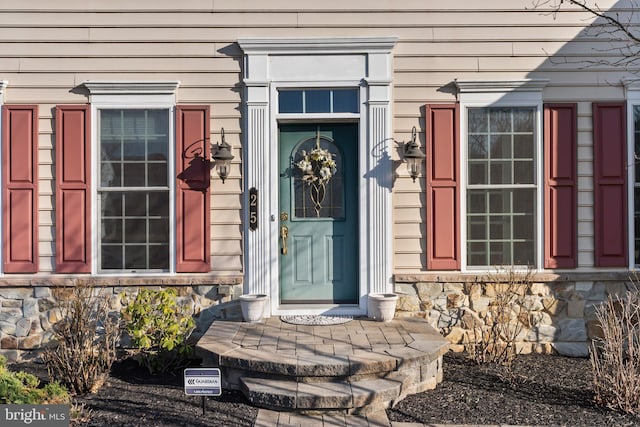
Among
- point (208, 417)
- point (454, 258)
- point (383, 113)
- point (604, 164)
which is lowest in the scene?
point (208, 417)

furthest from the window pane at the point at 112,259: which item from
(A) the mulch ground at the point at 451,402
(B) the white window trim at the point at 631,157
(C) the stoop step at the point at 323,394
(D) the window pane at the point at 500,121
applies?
(B) the white window trim at the point at 631,157

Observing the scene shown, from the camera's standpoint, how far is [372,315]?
540 centimetres

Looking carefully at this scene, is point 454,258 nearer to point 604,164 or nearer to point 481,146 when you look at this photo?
point 481,146

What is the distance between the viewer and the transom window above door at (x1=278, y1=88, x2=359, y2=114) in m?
5.60

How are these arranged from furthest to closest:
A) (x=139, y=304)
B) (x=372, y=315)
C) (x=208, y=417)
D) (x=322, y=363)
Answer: (x=372, y=315) → (x=139, y=304) → (x=322, y=363) → (x=208, y=417)

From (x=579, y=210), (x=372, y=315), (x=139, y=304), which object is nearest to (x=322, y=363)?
(x=372, y=315)

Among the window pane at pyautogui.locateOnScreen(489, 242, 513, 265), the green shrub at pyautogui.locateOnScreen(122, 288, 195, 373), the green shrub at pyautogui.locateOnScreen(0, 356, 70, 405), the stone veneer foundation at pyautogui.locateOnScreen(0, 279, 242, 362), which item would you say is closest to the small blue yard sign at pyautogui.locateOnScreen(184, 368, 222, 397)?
the green shrub at pyautogui.locateOnScreen(0, 356, 70, 405)

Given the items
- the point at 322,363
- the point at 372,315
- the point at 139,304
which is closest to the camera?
the point at 322,363

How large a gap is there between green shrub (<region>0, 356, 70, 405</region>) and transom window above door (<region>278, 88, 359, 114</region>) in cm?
318

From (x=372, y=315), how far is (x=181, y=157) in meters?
2.44

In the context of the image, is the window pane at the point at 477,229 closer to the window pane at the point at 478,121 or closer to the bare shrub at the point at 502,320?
the bare shrub at the point at 502,320

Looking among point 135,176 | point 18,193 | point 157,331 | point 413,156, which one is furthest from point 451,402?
point 18,193

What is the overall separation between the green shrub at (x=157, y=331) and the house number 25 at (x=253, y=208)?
3.32ft

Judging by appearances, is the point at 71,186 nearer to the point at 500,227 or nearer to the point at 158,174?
the point at 158,174
